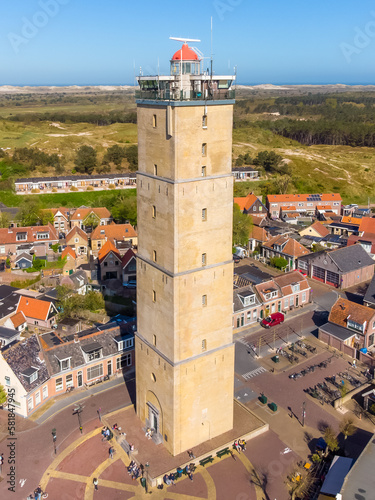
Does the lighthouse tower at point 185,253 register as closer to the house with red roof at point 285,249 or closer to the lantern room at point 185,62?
the lantern room at point 185,62

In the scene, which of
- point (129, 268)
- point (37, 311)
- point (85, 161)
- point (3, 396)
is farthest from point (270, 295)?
point (85, 161)

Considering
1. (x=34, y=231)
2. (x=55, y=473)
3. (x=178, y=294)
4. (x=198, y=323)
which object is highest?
(x=178, y=294)

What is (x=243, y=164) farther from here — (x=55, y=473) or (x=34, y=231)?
(x=55, y=473)

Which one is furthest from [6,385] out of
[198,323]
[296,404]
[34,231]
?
[34,231]

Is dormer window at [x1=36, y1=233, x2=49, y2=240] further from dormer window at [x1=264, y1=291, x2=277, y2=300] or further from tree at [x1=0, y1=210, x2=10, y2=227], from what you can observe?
dormer window at [x1=264, y1=291, x2=277, y2=300]

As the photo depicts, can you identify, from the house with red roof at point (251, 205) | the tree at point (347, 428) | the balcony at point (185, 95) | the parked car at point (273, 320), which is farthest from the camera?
the house with red roof at point (251, 205)

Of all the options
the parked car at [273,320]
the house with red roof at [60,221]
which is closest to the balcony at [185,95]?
the parked car at [273,320]

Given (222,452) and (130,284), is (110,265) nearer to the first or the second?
(130,284)
